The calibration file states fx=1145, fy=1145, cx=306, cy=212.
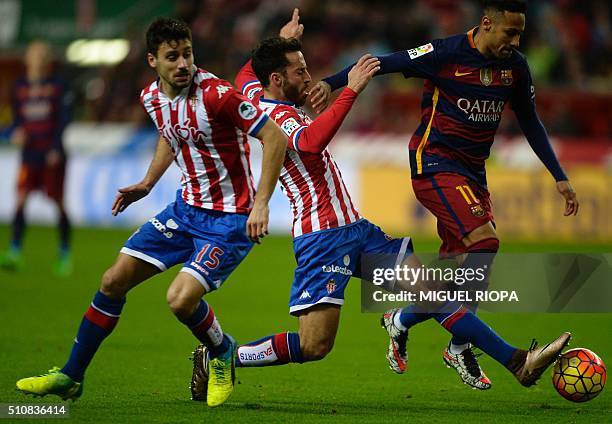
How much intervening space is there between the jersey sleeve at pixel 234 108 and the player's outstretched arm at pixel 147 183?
1.95ft

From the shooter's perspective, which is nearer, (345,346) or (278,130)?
(278,130)

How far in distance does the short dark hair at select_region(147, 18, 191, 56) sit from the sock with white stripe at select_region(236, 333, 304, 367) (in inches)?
70.1

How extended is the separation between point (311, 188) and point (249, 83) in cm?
83

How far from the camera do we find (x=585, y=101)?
1894cm

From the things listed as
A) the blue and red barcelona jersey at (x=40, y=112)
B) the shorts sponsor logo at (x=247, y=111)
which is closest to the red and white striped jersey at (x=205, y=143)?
the shorts sponsor logo at (x=247, y=111)

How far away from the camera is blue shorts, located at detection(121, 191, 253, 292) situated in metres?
6.43

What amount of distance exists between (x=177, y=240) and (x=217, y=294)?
18.4ft

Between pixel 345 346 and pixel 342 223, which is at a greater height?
pixel 342 223

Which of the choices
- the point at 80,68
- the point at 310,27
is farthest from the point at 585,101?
the point at 80,68

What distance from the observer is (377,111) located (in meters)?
19.3

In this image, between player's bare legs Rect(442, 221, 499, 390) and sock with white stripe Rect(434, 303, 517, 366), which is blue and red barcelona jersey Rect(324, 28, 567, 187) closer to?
player's bare legs Rect(442, 221, 499, 390)

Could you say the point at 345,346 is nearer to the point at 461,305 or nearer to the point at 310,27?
the point at 461,305

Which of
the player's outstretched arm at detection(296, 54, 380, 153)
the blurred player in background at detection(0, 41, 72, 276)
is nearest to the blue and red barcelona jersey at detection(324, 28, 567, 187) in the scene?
the player's outstretched arm at detection(296, 54, 380, 153)

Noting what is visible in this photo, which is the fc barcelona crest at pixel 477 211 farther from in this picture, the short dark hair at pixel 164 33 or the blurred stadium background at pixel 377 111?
the blurred stadium background at pixel 377 111
